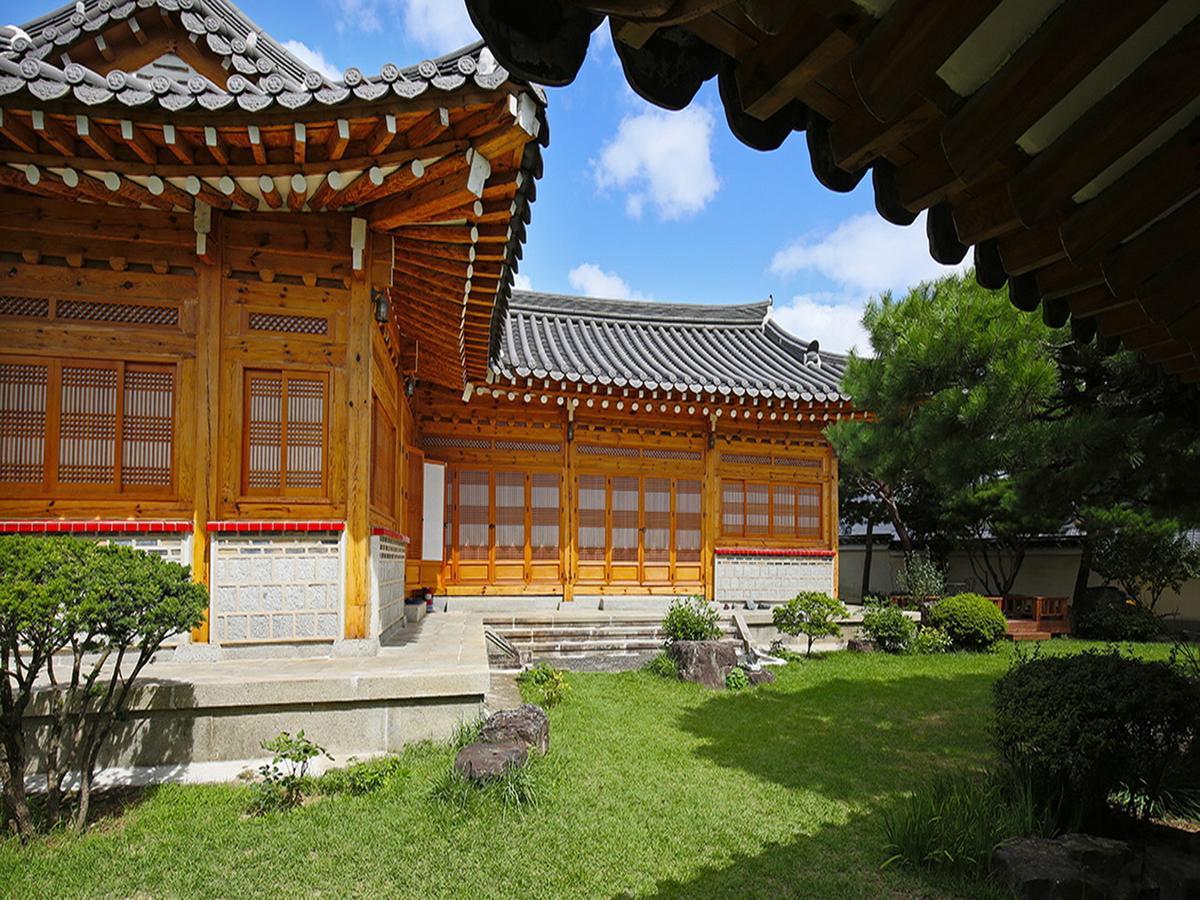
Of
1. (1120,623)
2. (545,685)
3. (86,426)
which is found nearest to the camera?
(86,426)

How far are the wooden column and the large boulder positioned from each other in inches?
177

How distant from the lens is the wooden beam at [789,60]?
1398 mm

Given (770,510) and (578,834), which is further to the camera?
(770,510)

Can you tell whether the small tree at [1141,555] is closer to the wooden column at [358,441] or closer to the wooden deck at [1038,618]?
the wooden deck at [1038,618]

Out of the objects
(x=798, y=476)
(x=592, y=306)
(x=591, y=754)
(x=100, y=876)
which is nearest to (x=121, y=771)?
(x=100, y=876)

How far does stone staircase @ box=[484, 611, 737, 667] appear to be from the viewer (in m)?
10.6

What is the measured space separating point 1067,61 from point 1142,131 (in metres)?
0.22

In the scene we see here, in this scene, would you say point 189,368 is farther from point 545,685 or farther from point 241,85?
point 545,685

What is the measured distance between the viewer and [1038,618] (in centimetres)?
1484

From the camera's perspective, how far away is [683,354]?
51.3 feet

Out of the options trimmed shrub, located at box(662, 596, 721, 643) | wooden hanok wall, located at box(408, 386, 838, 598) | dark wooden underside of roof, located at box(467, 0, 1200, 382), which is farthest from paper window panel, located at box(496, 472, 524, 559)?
dark wooden underside of roof, located at box(467, 0, 1200, 382)

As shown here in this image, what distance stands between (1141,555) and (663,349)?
1036 centimetres

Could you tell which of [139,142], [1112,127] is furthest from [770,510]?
[1112,127]

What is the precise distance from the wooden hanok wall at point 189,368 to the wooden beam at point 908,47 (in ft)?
18.0
